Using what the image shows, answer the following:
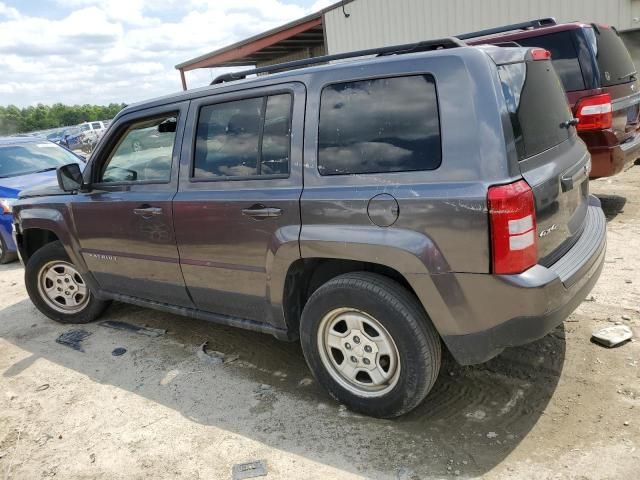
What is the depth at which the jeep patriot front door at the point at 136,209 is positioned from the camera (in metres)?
3.50

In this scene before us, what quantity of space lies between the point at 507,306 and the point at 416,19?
1134cm

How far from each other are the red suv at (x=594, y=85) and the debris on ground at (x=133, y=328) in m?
4.05

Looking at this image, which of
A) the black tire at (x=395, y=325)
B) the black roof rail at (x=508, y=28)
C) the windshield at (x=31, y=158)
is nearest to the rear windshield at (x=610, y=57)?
the black roof rail at (x=508, y=28)

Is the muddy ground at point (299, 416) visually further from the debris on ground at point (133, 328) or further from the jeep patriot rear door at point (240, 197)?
the jeep patriot rear door at point (240, 197)

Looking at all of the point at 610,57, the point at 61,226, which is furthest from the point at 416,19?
the point at 61,226

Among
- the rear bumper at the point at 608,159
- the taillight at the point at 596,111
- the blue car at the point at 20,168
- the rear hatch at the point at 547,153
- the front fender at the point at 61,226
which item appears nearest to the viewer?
the rear hatch at the point at 547,153

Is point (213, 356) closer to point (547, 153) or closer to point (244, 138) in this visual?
point (244, 138)

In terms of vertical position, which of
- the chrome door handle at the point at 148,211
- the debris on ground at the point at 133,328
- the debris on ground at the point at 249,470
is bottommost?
the debris on ground at the point at 249,470

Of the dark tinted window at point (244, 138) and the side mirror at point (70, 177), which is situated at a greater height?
the dark tinted window at point (244, 138)

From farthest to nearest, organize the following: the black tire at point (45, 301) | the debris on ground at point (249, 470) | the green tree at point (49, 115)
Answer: the green tree at point (49, 115)
the black tire at point (45, 301)
the debris on ground at point (249, 470)

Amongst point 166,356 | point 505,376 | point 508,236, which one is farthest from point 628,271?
point 166,356

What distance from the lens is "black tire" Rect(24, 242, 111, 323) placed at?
455 centimetres

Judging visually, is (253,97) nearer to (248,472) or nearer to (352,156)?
(352,156)

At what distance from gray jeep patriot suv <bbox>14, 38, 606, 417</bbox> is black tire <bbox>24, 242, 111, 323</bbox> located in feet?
3.80
